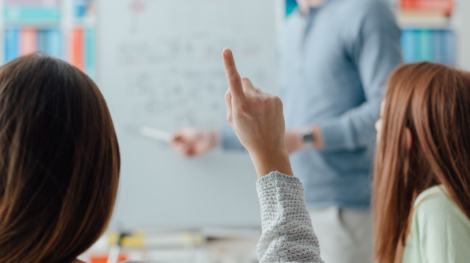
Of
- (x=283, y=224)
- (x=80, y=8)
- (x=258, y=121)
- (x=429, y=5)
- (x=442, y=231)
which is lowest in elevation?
(x=442, y=231)

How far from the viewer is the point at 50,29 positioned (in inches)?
96.4

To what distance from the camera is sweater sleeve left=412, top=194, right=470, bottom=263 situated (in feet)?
2.30

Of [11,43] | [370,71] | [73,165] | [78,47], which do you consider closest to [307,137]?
[370,71]

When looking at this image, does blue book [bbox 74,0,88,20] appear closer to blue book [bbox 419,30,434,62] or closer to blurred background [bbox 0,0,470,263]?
blurred background [bbox 0,0,470,263]

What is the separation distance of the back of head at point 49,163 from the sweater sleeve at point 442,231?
593 millimetres

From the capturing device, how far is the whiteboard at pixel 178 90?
158 cm

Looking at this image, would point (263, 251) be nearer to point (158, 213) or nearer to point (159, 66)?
point (158, 213)

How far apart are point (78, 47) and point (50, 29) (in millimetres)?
250

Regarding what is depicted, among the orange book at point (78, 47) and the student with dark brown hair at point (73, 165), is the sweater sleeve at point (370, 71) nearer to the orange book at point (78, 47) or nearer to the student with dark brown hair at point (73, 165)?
the student with dark brown hair at point (73, 165)

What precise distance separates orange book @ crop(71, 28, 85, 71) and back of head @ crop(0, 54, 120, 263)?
2022 millimetres

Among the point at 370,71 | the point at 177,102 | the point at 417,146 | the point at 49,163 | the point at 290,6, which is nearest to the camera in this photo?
the point at 49,163

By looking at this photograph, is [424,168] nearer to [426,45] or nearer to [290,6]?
[290,6]

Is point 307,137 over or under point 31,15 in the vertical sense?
under

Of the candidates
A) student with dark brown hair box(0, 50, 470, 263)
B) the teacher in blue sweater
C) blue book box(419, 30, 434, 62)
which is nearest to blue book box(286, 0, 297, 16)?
blue book box(419, 30, 434, 62)
